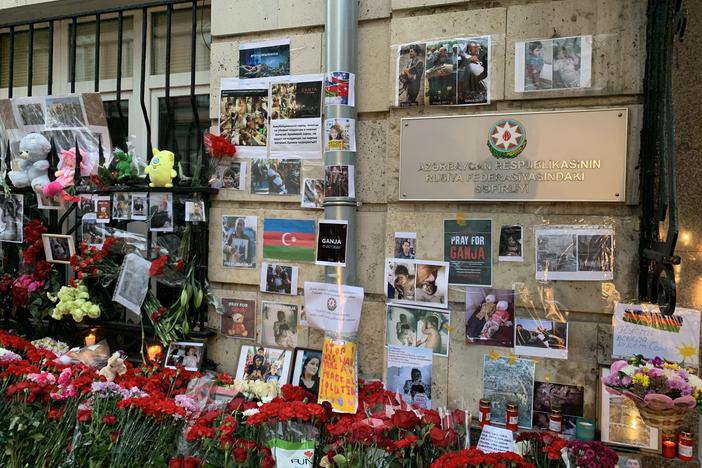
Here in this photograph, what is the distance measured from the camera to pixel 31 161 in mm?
3863

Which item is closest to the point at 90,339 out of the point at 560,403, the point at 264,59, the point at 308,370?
the point at 308,370

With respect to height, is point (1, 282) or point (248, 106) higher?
point (248, 106)

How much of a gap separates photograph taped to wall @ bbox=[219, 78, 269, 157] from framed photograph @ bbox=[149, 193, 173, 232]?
1.84 feet

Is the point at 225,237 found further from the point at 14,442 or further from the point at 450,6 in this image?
the point at 450,6

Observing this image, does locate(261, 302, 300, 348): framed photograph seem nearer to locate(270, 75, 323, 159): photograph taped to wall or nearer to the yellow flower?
locate(270, 75, 323, 159): photograph taped to wall

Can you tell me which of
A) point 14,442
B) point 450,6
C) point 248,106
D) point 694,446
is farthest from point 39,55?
point 694,446

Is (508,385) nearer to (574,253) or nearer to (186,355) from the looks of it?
(574,253)

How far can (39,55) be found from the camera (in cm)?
434

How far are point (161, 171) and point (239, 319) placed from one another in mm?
1060

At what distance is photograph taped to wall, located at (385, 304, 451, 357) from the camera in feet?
9.46

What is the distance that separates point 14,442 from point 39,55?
124 inches

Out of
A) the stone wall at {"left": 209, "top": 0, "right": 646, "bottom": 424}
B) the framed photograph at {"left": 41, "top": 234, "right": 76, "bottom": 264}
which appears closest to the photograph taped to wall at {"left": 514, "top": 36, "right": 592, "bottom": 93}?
the stone wall at {"left": 209, "top": 0, "right": 646, "bottom": 424}

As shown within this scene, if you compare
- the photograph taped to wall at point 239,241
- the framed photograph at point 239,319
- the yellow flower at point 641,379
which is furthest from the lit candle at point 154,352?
the yellow flower at point 641,379

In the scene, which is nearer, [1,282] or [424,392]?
[424,392]
